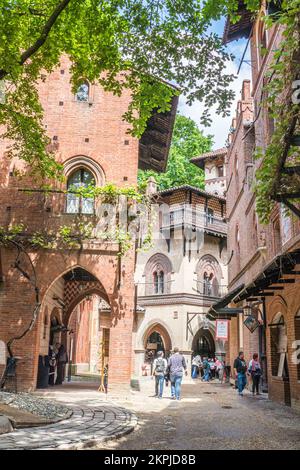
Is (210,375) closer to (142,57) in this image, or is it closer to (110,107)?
(110,107)

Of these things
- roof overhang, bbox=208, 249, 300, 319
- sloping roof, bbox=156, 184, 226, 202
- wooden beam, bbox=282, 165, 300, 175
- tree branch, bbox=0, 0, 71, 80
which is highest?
sloping roof, bbox=156, 184, 226, 202

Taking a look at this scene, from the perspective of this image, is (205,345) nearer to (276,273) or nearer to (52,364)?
(52,364)

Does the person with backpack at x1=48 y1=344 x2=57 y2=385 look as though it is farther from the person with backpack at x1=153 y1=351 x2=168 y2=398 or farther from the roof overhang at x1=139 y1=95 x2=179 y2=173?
the roof overhang at x1=139 y1=95 x2=179 y2=173

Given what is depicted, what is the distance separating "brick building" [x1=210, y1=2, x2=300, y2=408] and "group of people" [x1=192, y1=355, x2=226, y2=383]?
4110mm

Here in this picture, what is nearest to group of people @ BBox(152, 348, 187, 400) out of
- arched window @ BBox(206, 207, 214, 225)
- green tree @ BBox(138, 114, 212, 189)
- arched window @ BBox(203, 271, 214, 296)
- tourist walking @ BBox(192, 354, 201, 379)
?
tourist walking @ BBox(192, 354, 201, 379)

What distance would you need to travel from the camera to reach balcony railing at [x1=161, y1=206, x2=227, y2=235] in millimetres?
33856

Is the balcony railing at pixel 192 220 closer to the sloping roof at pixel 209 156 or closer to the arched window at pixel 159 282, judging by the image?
the arched window at pixel 159 282

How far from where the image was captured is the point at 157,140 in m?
19.0

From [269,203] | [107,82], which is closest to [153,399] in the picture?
[269,203]

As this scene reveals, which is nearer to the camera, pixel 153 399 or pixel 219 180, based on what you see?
pixel 153 399

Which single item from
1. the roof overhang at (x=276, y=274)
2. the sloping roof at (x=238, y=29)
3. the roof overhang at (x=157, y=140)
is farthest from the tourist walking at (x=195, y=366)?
the sloping roof at (x=238, y=29)

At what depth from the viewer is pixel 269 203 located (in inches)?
332

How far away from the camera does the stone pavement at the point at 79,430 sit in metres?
6.79
